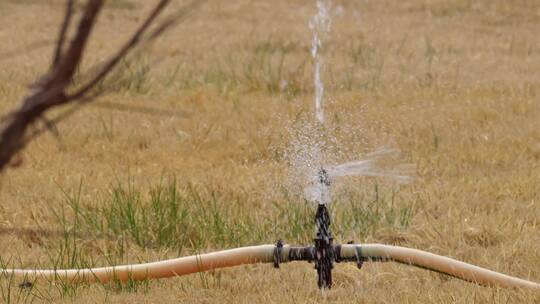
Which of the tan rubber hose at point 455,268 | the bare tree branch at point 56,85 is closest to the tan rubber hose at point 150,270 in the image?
the tan rubber hose at point 455,268

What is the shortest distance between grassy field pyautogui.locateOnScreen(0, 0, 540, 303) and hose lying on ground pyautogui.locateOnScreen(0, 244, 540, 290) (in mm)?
48

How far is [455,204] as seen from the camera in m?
4.71

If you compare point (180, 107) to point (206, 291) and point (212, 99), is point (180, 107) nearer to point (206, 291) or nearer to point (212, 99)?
point (212, 99)

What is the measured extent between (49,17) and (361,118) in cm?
627

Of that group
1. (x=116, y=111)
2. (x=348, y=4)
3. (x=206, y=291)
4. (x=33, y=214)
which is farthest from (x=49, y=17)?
(x=206, y=291)

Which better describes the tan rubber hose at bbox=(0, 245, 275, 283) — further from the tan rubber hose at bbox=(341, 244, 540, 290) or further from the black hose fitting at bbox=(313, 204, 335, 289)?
the tan rubber hose at bbox=(341, 244, 540, 290)

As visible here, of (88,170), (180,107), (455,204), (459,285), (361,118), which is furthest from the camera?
(180,107)

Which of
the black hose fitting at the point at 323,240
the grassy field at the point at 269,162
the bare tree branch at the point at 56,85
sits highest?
the bare tree branch at the point at 56,85

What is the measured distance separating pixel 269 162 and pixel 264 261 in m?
2.45

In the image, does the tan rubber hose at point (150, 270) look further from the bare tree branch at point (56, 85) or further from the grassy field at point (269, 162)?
the bare tree branch at point (56, 85)

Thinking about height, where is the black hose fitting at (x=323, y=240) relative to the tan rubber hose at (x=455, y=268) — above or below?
above

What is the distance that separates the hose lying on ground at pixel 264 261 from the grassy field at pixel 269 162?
1.9 inches

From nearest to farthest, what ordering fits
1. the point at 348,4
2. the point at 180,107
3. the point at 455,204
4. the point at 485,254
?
the point at 485,254
the point at 455,204
the point at 180,107
the point at 348,4

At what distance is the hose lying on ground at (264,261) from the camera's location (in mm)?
3240
